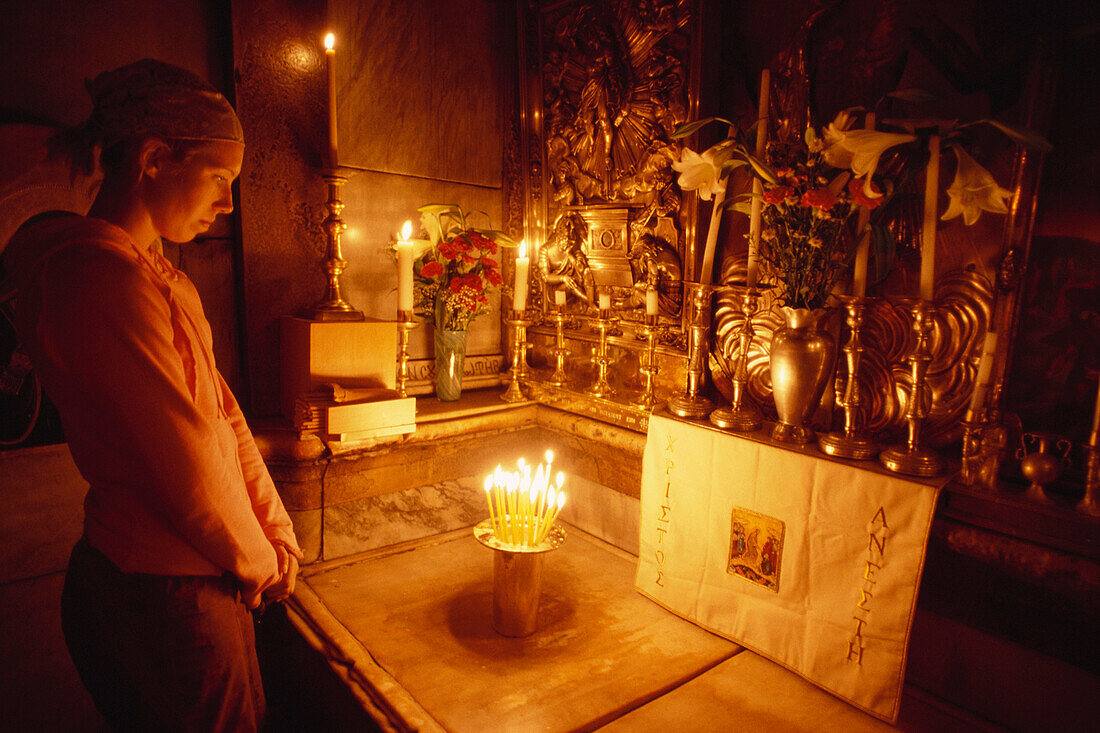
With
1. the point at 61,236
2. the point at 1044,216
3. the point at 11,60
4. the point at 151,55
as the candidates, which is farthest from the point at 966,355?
the point at 11,60

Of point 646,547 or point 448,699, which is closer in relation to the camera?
point 448,699

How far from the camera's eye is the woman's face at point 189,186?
129 cm

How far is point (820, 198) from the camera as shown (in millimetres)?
1619

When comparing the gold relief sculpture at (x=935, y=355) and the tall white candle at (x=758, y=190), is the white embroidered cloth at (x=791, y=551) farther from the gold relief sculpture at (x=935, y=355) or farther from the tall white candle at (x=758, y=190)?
the tall white candle at (x=758, y=190)

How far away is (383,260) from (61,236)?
162 centimetres

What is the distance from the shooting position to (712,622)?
6.40 ft

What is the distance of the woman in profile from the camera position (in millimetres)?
1150

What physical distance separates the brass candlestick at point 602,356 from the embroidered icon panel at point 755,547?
33.7 inches

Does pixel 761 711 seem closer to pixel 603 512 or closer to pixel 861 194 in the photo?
pixel 603 512

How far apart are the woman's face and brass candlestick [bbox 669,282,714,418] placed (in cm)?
139

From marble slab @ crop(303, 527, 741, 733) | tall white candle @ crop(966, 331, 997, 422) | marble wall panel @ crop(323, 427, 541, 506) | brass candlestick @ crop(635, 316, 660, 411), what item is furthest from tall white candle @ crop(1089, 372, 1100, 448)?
marble wall panel @ crop(323, 427, 541, 506)

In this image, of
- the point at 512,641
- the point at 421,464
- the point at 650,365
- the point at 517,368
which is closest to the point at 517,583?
the point at 512,641

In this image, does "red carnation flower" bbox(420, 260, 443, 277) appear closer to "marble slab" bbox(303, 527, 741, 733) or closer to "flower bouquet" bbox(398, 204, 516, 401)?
"flower bouquet" bbox(398, 204, 516, 401)

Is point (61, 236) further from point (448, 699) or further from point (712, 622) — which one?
point (712, 622)
